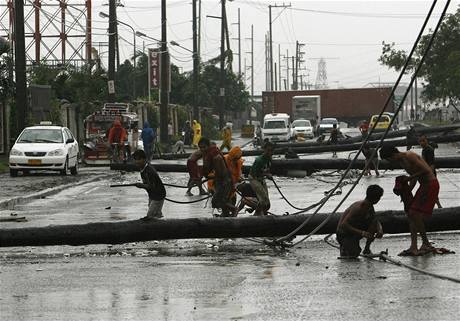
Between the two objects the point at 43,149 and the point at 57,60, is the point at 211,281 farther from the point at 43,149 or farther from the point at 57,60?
the point at 57,60

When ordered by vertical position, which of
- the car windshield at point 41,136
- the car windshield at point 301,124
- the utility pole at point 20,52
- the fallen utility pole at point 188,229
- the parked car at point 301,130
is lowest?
the parked car at point 301,130

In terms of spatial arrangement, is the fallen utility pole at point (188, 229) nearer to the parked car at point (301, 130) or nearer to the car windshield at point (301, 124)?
the parked car at point (301, 130)

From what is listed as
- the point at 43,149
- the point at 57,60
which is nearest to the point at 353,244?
the point at 43,149

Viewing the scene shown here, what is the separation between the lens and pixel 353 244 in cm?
1561

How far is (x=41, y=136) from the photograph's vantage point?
1491 inches

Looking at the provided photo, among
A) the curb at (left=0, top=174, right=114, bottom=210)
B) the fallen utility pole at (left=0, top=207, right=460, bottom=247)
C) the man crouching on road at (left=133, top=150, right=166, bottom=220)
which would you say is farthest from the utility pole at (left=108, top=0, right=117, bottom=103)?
the fallen utility pole at (left=0, top=207, right=460, bottom=247)

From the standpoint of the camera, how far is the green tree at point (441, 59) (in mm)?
74356

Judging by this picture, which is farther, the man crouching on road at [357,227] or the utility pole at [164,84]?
the utility pole at [164,84]

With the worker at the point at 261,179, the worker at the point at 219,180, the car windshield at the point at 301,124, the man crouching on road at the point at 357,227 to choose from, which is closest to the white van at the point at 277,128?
the car windshield at the point at 301,124

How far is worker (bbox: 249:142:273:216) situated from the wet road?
233cm

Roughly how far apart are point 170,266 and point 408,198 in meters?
3.34

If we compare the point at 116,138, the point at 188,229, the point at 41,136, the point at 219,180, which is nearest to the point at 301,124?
the point at 116,138

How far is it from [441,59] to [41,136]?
148ft

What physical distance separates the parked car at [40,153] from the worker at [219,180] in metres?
16.2
